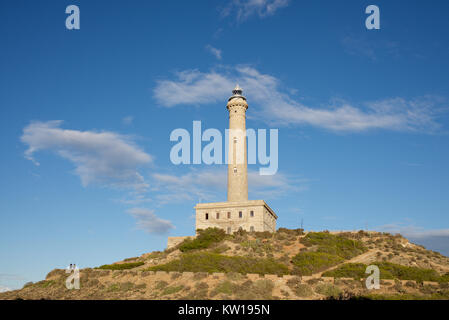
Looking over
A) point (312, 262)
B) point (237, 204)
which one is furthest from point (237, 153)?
point (312, 262)

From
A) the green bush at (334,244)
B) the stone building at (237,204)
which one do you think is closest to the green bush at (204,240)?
the stone building at (237,204)

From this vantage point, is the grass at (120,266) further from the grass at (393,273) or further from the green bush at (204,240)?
the grass at (393,273)

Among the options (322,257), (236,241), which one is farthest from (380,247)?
(236,241)

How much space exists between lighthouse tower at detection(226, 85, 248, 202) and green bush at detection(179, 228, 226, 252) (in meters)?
8.08

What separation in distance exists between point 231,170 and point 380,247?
2481 cm

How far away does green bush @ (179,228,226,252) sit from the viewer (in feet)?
170

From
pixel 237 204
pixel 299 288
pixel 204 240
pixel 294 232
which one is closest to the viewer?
pixel 299 288

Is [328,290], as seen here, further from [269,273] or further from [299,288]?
[269,273]

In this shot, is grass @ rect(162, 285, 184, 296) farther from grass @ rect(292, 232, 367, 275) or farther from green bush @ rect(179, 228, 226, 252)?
green bush @ rect(179, 228, 226, 252)

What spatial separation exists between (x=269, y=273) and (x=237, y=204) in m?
25.8

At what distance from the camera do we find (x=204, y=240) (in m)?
53.3

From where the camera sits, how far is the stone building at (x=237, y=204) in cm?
5797
